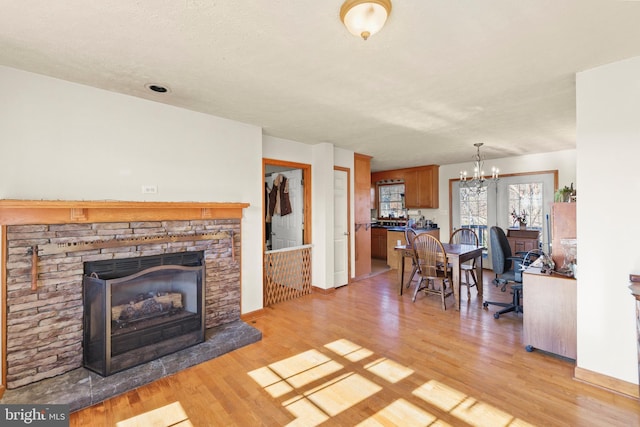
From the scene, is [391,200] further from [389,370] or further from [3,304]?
[3,304]

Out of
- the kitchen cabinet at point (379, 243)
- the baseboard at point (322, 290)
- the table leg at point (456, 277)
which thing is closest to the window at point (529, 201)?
the kitchen cabinet at point (379, 243)

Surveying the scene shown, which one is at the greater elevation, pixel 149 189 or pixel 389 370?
pixel 149 189

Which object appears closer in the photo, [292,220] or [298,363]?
[298,363]

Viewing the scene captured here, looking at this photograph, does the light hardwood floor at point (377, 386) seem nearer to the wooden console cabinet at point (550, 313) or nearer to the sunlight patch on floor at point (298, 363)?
the sunlight patch on floor at point (298, 363)

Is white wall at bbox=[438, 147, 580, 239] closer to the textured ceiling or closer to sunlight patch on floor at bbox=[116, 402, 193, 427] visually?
the textured ceiling

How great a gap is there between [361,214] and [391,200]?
2567 millimetres

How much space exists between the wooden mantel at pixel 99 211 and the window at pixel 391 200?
529cm

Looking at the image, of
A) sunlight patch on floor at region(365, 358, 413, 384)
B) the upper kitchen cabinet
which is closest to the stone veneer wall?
sunlight patch on floor at region(365, 358, 413, 384)

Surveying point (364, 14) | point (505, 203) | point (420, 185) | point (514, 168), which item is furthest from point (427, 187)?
point (364, 14)

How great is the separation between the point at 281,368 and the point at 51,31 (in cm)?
280

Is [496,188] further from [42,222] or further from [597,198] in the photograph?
[42,222]

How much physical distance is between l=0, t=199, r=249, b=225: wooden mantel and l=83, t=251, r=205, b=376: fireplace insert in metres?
0.39

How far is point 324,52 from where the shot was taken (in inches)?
73.8

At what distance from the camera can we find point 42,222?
2.12 metres
